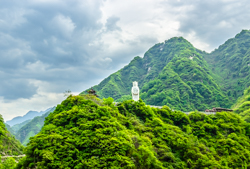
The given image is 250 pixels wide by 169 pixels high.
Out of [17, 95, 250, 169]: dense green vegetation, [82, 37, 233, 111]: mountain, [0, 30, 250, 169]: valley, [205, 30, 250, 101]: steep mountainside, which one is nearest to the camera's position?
[17, 95, 250, 169]: dense green vegetation

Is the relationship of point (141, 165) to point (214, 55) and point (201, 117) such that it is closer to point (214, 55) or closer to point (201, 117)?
point (201, 117)

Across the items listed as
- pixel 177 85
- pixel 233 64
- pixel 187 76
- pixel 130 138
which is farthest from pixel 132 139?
pixel 233 64

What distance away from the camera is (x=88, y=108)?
25.0 metres

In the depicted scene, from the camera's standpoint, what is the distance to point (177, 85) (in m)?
89.9

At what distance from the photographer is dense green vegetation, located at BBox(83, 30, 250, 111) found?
8406cm

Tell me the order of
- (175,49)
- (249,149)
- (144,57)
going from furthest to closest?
1. (144,57)
2. (175,49)
3. (249,149)

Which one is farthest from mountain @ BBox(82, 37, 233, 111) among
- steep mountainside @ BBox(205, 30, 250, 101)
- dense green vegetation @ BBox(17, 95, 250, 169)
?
dense green vegetation @ BBox(17, 95, 250, 169)

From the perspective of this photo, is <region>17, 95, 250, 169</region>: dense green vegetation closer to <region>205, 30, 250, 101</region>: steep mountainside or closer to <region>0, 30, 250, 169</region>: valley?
<region>0, 30, 250, 169</region>: valley

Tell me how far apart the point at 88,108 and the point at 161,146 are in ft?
28.9

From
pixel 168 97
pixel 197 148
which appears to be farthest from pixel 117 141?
pixel 168 97

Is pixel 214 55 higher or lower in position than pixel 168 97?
higher

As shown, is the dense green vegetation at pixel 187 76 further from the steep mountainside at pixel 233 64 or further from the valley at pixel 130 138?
the valley at pixel 130 138

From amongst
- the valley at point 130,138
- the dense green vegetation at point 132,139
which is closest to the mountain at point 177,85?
the valley at point 130,138

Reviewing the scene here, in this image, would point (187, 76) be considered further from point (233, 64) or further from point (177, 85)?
point (233, 64)
